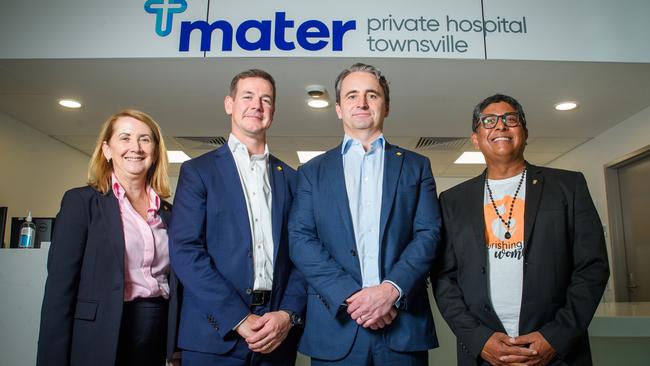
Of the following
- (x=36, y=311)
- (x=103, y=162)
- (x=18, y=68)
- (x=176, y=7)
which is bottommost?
(x=36, y=311)

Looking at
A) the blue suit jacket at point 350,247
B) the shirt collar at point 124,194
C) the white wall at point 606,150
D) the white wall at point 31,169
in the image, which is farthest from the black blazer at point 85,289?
the white wall at point 606,150

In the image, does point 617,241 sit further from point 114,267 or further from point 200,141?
point 114,267

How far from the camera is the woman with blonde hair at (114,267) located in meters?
1.93

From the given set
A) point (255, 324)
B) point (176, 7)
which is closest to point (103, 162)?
point (255, 324)

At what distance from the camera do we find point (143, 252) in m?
2.17

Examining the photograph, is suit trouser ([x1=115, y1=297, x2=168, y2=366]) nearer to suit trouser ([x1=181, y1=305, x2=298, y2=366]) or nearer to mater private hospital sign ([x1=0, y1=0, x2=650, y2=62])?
suit trouser ([x1=181, y1=305, x2=298, y2=366])

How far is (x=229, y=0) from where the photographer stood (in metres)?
3.96

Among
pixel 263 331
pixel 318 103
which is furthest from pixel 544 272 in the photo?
pixel 318 103

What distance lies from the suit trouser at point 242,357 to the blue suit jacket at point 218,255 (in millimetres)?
22

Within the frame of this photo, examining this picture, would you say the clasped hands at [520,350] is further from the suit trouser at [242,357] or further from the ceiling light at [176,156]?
the ceiling light at [176,156]

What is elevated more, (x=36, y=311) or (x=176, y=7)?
(x=176, y=7)

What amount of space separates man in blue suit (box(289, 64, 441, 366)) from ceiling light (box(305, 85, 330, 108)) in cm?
263

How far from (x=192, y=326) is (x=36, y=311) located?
1.49 metres

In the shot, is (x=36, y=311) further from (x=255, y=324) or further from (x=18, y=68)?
(x=18, y=68)
